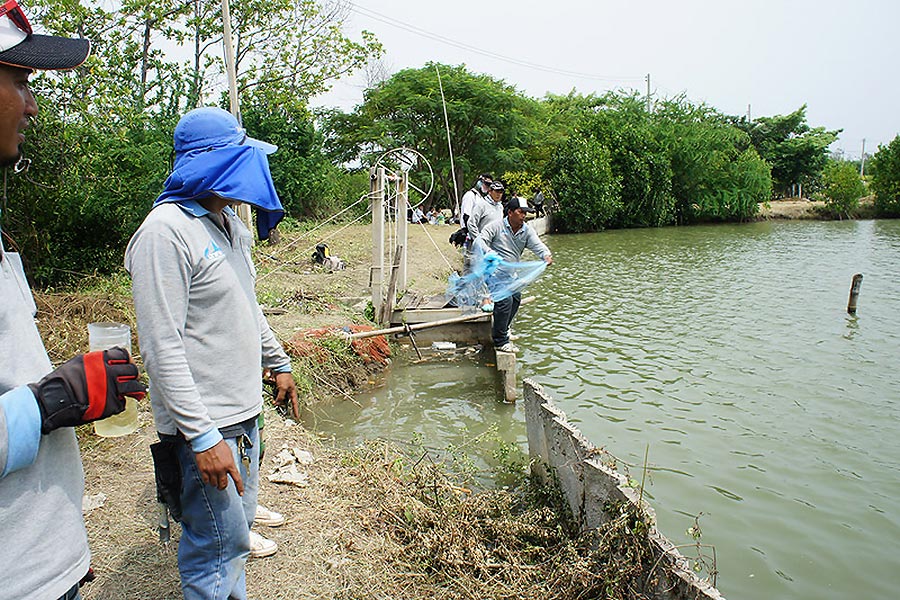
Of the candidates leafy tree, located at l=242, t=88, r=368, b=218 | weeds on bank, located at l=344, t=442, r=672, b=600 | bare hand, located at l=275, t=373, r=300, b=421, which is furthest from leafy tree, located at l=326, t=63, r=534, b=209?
bare hand, located at l=275, t=373, r=300, b=421

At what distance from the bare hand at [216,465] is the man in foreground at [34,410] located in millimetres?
478

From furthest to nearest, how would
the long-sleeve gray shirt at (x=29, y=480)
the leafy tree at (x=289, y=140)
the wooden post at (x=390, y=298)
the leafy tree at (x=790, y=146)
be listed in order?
1. the leafy tree at (x=790, y=146)
2. the leafy tree at (x=289, y=140)
3. the wooden post at (x=390, y=298)
4. the long-sleeve gray shirt at (x=29, y=480)

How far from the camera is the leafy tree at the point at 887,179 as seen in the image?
34375mm

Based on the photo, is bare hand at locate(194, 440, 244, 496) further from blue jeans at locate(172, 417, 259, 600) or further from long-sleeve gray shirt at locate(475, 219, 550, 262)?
long-sleeve gray shirt at locate(475, 219, 550, 262)

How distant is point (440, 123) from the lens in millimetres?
25609

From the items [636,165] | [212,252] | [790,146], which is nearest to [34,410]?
[212,252]

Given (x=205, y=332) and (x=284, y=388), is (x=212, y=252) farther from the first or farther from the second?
(x=284, y=388)

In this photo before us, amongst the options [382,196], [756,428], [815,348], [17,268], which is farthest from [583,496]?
[815,348]

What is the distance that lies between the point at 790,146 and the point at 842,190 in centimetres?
828

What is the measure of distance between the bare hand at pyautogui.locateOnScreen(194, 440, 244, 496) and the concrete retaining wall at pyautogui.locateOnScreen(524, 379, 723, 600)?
6.52ft

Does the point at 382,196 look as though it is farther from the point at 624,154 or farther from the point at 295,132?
the point at 624,154

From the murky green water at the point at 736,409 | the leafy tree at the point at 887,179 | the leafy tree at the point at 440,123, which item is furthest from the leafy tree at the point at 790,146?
the murky green water at the point at 736,409

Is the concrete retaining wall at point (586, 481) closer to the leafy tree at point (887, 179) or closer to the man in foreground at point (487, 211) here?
the man in foreground at point (487, 211)

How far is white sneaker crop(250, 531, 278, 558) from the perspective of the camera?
3.09 m
